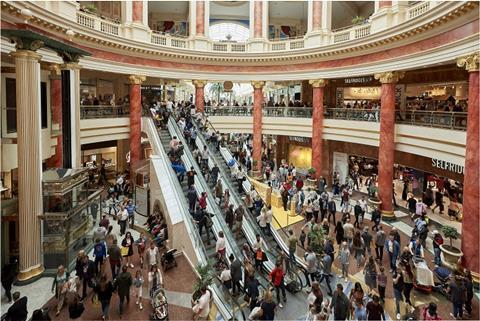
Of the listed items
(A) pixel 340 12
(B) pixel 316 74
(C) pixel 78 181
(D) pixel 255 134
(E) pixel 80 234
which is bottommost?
(E) pixel 80 234

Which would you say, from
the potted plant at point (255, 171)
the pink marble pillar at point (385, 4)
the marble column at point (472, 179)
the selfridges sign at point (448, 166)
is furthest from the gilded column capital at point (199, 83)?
the marble column at point (472, 179)

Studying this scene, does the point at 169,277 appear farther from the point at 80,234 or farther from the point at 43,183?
the point at 43,183

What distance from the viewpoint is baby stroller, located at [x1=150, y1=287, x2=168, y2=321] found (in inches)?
300

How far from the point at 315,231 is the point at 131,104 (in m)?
12.3

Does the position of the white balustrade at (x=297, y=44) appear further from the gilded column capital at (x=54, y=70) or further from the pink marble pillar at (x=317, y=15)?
the gilded column capital at (x=54, y=70)

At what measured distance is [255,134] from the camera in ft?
72.4

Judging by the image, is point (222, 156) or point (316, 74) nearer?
point (222, 156)

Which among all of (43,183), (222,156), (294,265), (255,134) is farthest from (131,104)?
(294,265)

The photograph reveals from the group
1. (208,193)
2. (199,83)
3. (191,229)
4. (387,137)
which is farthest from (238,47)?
(191,229)

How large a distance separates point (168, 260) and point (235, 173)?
489 cm

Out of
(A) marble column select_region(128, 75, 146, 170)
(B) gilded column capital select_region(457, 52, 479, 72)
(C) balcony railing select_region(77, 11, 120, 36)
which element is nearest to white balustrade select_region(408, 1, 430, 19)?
(B) gilded column capital select_region(457, 52, 479, 72)

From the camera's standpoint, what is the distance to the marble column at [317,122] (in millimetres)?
19578

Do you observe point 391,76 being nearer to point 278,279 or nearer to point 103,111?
point 278,279

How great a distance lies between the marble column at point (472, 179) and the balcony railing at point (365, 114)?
4.27 ft
